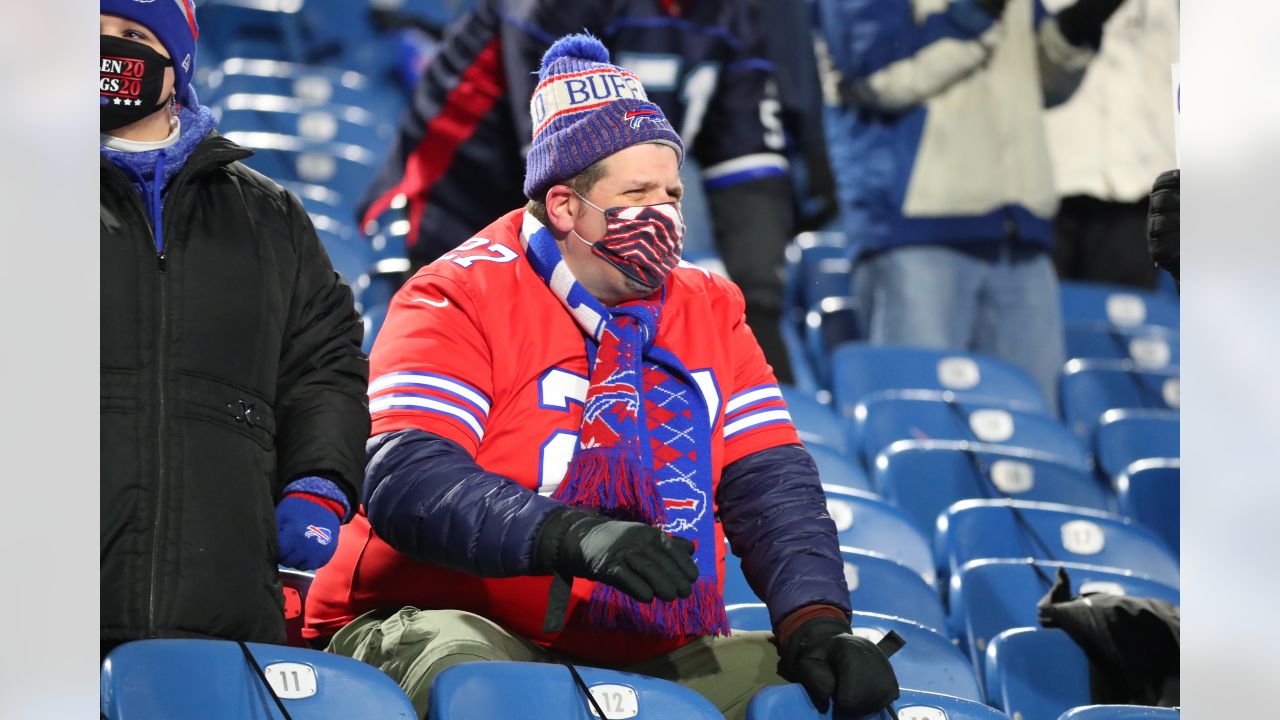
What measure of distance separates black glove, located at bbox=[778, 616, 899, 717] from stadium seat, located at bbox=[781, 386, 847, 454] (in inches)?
60.6

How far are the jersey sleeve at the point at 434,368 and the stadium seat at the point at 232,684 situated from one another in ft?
1.37

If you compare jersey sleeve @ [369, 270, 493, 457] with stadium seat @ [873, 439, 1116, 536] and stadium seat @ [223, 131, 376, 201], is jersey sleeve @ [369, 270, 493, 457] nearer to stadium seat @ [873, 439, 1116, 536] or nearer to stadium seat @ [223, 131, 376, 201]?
stadium seat @ [873, 439, 1116, 536]

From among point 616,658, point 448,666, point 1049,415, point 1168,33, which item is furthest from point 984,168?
point 448,666

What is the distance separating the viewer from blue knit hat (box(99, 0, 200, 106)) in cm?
230

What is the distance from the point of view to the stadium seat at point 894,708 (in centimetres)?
239

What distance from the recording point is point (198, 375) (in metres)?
2.28

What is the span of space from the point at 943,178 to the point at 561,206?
221 centimetres

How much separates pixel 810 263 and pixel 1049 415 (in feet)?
3.89

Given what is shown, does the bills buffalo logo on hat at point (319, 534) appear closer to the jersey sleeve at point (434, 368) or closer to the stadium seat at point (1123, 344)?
the jersey sleeve at point (434, 368)

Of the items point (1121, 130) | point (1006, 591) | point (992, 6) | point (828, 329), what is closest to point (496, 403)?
point (1006, 591)

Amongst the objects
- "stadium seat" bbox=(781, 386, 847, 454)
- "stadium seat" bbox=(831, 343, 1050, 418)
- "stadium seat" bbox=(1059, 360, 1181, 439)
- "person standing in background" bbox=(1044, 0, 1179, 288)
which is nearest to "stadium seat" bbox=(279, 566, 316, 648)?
"stadium seat" bbox=(781, 386, 847, 454)

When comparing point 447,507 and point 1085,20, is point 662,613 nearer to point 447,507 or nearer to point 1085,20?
point 447,507

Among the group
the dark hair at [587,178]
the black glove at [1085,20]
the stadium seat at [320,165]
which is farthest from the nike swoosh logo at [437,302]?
the stadium seat at [320,165]
